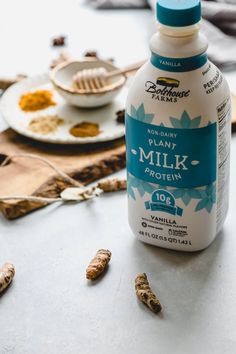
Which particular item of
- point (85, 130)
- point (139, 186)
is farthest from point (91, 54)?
point (139, 186)

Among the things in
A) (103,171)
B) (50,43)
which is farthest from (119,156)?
(50,43)

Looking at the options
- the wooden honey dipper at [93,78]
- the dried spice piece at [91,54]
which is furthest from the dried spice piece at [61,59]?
the wooden honey dipper at [93,78]

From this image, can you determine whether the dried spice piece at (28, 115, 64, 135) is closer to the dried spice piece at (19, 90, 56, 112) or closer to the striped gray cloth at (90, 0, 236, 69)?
the dried spice piece at (19, 90, 56, 112)

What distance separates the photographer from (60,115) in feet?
3.88

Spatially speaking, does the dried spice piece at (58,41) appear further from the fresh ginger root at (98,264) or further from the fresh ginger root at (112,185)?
the fresh ginger root at (98,264)

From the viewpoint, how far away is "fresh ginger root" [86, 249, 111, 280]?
2.83 feet

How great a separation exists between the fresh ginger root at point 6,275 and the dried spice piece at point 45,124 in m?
0.30

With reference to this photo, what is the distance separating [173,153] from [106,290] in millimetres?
176

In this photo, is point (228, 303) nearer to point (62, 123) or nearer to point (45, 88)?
point (62, 123)

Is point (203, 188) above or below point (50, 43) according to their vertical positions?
above

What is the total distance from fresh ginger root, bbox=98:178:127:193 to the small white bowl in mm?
188

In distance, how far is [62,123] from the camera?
1.16 metres

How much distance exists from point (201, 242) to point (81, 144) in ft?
1.00

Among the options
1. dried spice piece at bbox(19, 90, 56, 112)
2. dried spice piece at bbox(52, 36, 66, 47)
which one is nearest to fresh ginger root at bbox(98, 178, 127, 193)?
dried spice piece at bbox(19, 90, 56, 112)
